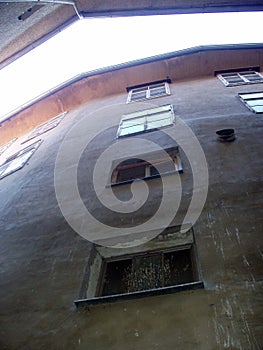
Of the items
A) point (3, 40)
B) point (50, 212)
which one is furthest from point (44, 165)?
point (3, 40)

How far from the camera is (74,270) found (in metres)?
3.96

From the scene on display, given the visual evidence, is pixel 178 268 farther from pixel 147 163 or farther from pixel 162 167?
pixel 147 163

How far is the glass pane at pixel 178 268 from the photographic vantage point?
141 inches

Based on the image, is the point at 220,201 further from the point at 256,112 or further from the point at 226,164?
the point at 256,112

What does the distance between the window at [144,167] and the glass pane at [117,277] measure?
6.46ft

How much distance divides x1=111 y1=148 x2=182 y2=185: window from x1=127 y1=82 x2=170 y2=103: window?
4.64 metres

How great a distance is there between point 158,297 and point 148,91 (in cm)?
918

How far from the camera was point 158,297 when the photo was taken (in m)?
3.27

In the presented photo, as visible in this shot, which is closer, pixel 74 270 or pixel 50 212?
pixel 74 270

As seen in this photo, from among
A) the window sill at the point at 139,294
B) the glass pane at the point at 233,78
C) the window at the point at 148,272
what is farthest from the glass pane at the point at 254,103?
the window sill at the point at 139,294

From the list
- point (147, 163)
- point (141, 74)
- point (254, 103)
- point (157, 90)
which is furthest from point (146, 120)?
point (141, 74)

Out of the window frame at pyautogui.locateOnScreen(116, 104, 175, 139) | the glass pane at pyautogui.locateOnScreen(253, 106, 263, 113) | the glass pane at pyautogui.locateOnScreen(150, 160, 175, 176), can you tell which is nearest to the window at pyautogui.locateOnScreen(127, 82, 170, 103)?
the window frame at pyautogui.locateOnScreen(116, 104, 175, 139)

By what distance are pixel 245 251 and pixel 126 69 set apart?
1013cm

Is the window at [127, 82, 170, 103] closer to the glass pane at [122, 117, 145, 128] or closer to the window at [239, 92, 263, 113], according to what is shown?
the glass pane at [122, 117, 145, 128]
